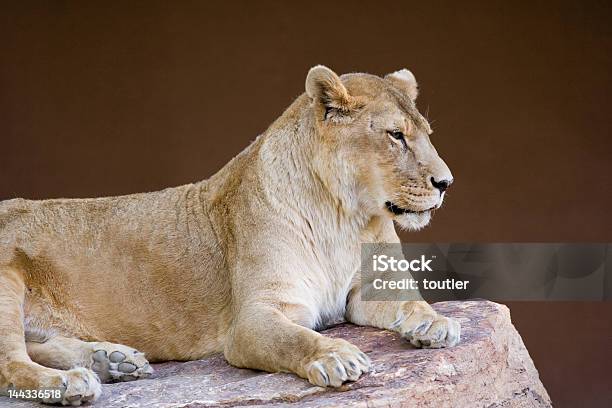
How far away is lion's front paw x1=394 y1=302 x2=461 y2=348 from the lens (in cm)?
397

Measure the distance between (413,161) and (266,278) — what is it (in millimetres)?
705

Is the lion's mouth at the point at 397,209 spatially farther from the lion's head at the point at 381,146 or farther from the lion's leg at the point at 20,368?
the lion's leg at the point at 20,368

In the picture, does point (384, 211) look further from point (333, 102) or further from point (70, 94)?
point (70, 94)

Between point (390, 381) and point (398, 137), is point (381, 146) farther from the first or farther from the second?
point (390, 381)

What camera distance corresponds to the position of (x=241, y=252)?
4352 millimetres

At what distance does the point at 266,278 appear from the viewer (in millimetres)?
4227

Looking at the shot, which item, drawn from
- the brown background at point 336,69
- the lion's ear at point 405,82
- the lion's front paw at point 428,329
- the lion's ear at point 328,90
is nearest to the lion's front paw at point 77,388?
the lion's front paw at point 428,329

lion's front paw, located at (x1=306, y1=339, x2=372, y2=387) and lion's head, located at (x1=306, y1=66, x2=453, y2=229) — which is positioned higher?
lion's head, located at (x1=306, y1=66, x2=453, y2=229)

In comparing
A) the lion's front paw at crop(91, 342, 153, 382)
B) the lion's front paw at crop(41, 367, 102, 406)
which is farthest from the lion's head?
the lion's front paw at crop(41, 367, 102, 406)

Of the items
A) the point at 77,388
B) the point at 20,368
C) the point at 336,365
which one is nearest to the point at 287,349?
the point at 336,365

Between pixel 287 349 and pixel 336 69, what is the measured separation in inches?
152

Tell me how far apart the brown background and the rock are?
10.3 ft

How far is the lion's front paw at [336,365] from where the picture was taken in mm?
3625

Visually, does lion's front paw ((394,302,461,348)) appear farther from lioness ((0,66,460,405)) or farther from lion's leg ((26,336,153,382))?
lion's leg ((26,336,153,382))
